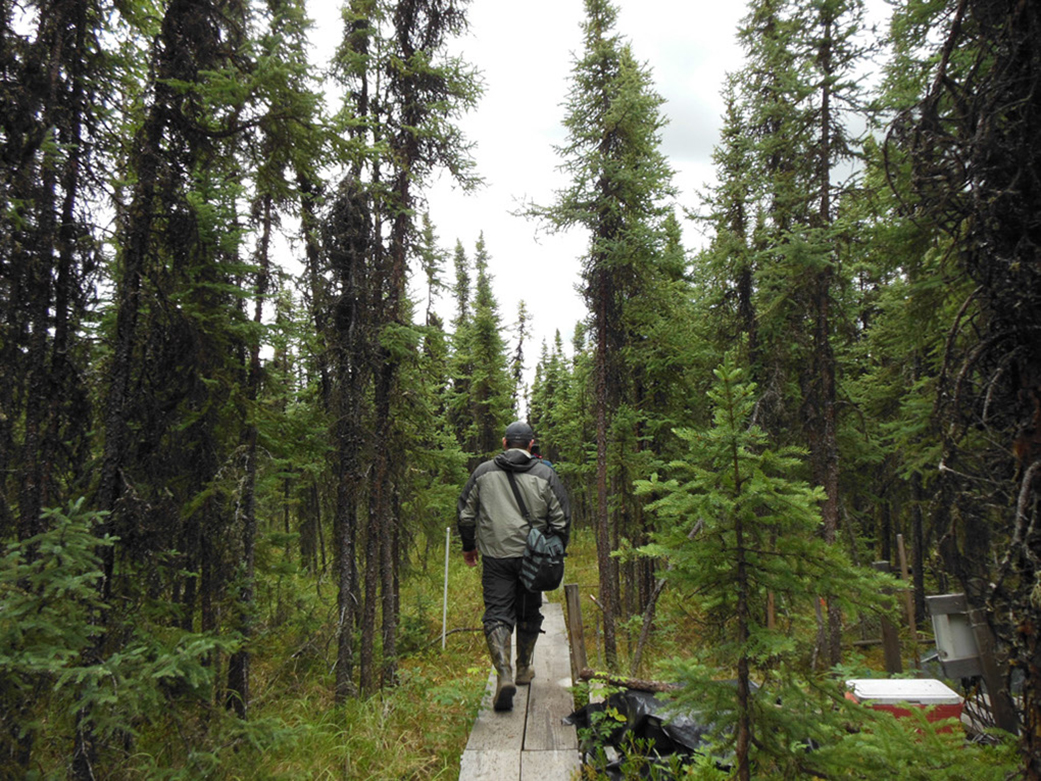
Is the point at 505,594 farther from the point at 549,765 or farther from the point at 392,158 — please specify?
the point at 392,158

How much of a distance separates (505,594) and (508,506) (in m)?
0.85

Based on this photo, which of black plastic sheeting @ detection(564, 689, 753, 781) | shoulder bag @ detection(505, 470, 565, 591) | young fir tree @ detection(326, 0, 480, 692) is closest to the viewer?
black plastic sheeting @ detection(564, 689, 753, 781)

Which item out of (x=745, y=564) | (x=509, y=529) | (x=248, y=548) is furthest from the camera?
(x=248, y=548)

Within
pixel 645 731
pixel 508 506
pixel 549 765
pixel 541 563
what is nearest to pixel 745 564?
pixel 541 563

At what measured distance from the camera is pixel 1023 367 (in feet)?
9.05

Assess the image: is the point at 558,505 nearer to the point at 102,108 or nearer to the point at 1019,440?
the point at 1019,440

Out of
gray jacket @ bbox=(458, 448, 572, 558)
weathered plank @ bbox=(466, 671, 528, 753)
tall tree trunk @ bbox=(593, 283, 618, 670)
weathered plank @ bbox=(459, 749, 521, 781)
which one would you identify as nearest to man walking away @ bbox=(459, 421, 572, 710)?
gray jacket @ bbox=(458, 448, 572, 558)

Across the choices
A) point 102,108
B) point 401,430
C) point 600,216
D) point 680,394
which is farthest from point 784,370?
point 102,108

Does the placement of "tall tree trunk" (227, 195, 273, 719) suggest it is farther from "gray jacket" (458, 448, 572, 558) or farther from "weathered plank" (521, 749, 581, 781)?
"weathered plank" (521, 749, 581, 781)

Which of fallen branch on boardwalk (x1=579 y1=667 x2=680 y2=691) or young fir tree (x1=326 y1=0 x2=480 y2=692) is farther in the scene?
young fir tree (x1=326 y1=0 x2=480 y2=692)

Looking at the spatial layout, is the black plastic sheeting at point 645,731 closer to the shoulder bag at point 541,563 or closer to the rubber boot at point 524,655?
the rubber boot at point 524,655

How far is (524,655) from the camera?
556 centimetres

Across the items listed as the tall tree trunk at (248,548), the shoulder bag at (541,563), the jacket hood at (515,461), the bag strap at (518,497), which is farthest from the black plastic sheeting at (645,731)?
the tall tree trunk at (248,548)

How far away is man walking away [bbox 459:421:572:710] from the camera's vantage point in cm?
511
